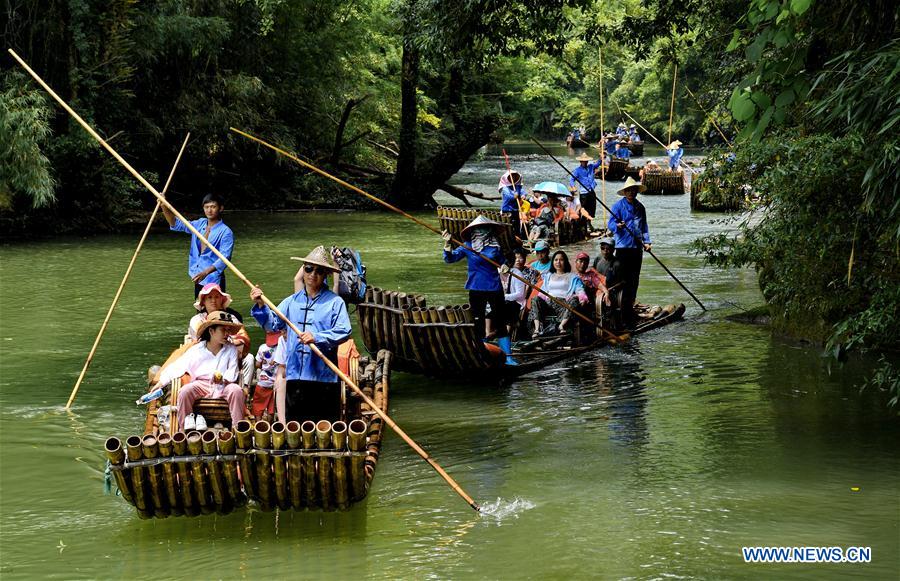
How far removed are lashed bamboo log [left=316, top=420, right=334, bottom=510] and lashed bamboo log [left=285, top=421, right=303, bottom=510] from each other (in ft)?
0.42

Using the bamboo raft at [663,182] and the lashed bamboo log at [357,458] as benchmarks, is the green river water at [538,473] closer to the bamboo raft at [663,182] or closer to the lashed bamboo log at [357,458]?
the lashed bamboo log at [357,458]

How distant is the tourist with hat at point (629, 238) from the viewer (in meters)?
15.1

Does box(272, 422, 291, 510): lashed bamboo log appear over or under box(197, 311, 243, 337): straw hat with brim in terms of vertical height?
under

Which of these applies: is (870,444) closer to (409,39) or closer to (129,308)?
(409,39)

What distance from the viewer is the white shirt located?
30.9 feet

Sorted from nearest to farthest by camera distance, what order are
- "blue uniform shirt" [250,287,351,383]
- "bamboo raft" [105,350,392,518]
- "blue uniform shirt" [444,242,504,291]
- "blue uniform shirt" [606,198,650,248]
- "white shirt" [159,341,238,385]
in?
"bamboo raft" [105,350,392,518] < "blue uniform shirt" [250,287,351,383] < "white shirt" [159,341,238,385] < "blue uniform shirt" [444,242,504,291] < "blue uniform shirt" [606,198,650,248]

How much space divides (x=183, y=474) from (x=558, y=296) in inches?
295

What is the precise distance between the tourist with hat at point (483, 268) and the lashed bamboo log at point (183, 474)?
5290mm

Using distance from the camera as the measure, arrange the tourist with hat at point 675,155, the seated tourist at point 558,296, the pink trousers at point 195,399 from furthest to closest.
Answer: the tourist with hat at point 675,155 → the seated tourist at point 558,296 → the pink trousers at point 195,399

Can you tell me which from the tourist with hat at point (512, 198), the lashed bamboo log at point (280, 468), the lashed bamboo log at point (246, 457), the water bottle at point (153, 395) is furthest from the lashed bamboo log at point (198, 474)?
the tourist with hat at point (512, 198)

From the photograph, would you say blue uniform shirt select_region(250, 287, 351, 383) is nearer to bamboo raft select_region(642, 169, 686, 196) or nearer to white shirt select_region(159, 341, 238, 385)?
white shirt select_region(159, 341, 238, 385)

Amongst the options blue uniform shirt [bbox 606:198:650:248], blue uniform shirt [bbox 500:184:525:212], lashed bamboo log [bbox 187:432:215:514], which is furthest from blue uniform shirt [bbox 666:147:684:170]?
lashed bamboo log [bbox 187:432:215:514]

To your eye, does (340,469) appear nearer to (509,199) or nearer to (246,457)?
(246,457)

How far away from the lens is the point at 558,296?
1445cm
